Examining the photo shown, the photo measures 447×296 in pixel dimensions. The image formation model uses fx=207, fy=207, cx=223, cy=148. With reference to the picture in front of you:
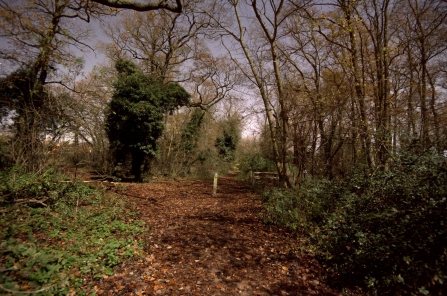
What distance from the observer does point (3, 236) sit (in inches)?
133

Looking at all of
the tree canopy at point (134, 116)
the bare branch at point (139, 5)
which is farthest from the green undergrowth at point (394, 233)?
the tree canopy at point (134, 116)

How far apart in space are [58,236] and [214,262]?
122 inches

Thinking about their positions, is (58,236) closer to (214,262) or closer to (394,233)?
(214,262)

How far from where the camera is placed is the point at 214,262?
415 cm

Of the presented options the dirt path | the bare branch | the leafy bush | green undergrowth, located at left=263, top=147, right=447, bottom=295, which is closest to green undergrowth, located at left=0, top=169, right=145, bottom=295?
the dirt path

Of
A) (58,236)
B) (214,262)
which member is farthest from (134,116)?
(214,262)

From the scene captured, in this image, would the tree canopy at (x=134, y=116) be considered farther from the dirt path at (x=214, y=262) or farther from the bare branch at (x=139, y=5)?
the bare branch at (x=139, y=5)

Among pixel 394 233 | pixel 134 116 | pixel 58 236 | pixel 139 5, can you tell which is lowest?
pixel 58 236

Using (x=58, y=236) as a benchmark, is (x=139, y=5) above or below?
above

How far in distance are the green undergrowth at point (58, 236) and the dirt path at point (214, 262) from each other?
1.29 ft

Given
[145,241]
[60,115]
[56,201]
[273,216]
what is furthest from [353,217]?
[60,115]

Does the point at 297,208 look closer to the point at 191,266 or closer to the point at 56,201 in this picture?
the point at 191,266

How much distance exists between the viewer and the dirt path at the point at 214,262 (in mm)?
3365

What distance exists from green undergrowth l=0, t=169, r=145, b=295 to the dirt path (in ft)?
1.29
